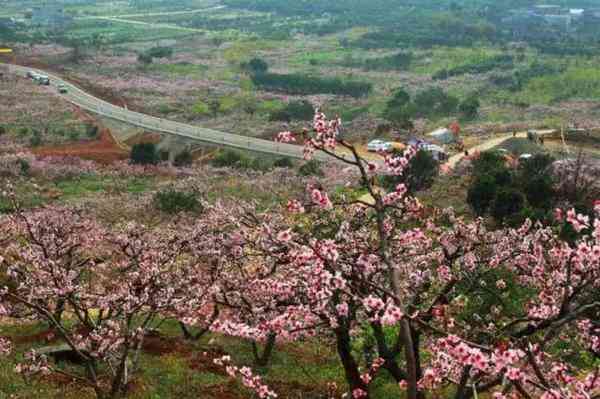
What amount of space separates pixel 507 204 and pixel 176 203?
21.0 meters

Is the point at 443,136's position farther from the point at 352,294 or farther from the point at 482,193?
the point at 352,294

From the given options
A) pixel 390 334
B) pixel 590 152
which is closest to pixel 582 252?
pixel 390 334

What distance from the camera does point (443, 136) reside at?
7375cm

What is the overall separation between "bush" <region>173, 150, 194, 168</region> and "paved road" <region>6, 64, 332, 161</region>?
520cm

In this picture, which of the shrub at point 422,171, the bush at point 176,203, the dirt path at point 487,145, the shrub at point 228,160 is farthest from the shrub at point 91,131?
the shrub at point 422,171

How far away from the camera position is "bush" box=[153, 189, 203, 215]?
4488cm

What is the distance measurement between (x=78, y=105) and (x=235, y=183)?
43.7 meters

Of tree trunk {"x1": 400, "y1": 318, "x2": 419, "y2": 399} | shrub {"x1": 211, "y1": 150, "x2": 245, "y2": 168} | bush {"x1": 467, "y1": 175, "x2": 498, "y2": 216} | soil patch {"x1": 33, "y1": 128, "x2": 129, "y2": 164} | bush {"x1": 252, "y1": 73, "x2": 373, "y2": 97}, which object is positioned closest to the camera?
tree trunk {"x1": 400, "y1": 318, "x2": 419, "y2": 399}

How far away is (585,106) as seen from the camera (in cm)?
9606

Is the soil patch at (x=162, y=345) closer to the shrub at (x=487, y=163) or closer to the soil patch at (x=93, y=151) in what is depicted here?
the shrub at (x=487, y=163)

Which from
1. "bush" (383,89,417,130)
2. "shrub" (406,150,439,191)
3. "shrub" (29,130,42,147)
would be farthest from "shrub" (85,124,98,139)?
"shrub" (406,150,439,191)

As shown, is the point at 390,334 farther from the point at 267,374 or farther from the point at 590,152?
the point at 590,152

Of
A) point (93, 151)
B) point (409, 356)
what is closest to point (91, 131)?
point (93, 151)

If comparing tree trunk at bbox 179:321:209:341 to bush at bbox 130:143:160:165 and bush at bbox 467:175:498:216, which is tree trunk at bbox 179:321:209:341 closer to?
bush at bbox 467:175:498:216
